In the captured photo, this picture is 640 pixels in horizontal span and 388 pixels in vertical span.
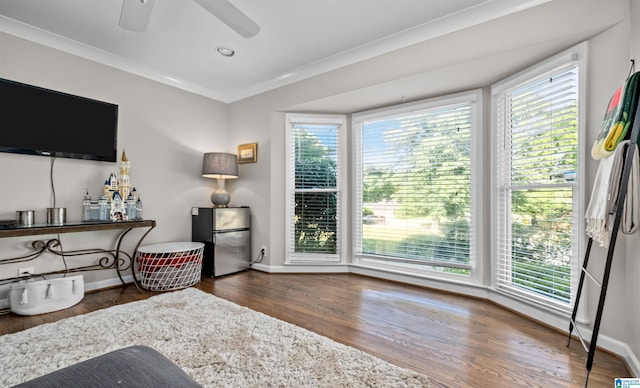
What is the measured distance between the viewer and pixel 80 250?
2.70 meters

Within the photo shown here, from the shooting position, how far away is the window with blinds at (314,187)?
11.7 ft

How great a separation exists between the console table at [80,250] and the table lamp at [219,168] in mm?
890

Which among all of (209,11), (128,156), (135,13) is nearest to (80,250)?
(128,156)

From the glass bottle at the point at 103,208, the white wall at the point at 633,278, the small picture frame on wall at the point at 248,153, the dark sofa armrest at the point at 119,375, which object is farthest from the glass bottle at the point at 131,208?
the white wall at the point at 633,278

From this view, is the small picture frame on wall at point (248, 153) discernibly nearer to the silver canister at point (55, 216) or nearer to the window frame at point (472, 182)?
the window frame at point (472, 182)

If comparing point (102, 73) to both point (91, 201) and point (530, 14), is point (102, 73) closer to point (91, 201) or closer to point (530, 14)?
point (91, 201)

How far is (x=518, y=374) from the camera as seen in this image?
1513 millimetres

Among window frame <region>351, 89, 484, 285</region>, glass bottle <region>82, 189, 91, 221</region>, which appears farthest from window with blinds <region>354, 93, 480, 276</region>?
glass bottle <region>82, 189, 91, 221</region>

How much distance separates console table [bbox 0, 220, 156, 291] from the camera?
82.8 inches

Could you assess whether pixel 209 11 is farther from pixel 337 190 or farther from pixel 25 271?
pixel 25 271

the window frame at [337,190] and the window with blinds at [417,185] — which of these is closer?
the window with blinds at [417,185]

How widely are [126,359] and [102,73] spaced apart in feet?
10.2

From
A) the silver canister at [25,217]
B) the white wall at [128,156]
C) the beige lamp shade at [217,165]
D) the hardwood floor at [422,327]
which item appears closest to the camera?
the hardwood floor at [422,327]

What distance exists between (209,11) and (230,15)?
141 mm
